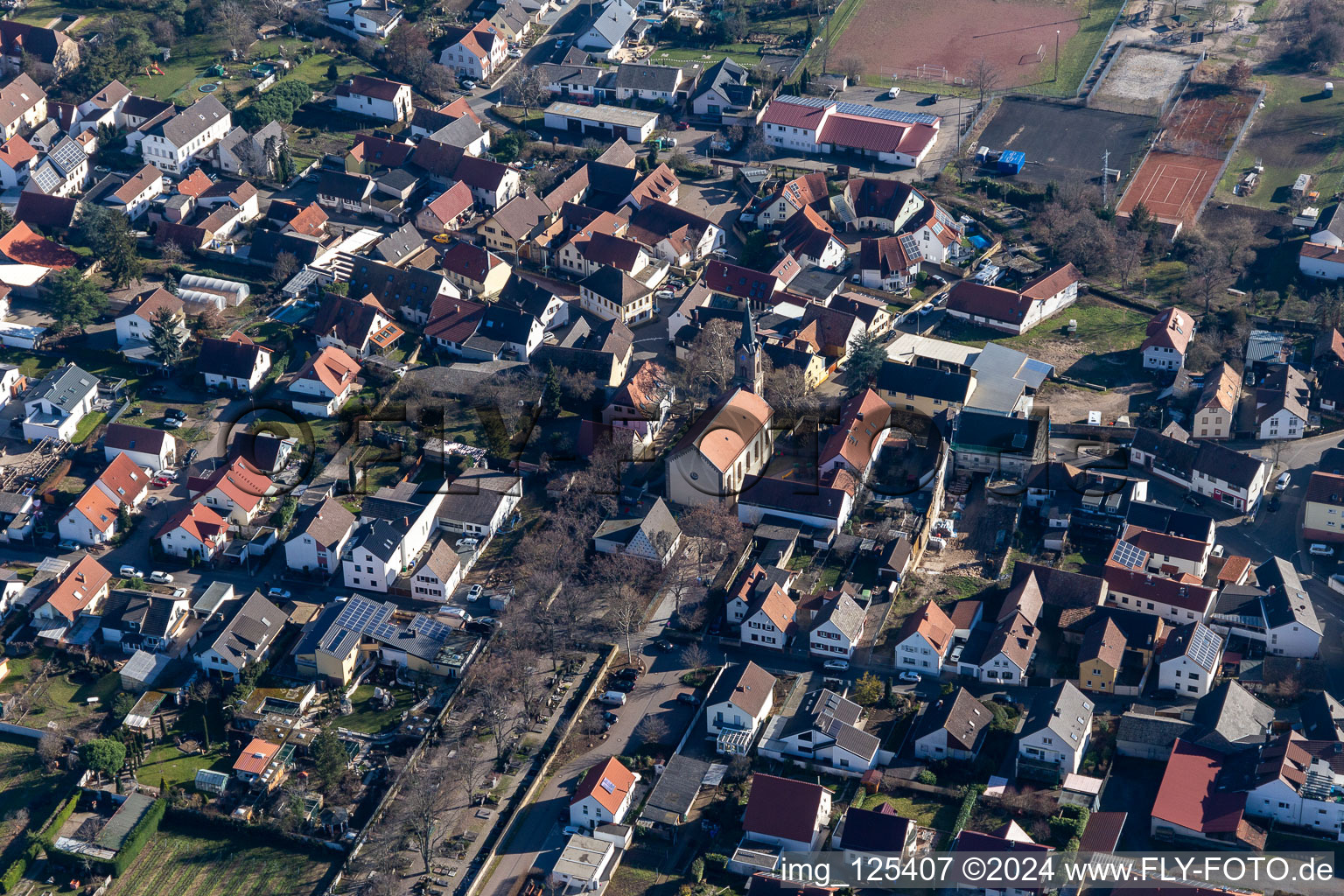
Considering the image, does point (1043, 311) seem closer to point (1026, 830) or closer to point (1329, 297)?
point (1329, 297)

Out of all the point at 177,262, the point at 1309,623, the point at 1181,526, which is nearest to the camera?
the point at 1309,623

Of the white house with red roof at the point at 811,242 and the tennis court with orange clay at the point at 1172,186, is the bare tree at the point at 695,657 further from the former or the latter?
the tennis court with orange clay at the point at 1172,186

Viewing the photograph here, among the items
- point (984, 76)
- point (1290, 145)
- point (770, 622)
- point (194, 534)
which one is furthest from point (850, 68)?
point (194, 534)

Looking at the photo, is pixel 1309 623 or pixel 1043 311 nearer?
pixel 1309 623

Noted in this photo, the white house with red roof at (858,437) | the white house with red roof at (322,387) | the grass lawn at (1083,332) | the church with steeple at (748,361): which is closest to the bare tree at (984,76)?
the grass lawn at (1083,332)

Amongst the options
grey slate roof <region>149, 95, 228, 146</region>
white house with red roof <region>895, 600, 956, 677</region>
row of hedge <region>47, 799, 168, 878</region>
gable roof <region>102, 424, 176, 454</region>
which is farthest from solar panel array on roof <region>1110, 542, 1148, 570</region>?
grey slate roof <region>149, 95, 228, 146</region>

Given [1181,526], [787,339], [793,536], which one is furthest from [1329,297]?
[793,536]

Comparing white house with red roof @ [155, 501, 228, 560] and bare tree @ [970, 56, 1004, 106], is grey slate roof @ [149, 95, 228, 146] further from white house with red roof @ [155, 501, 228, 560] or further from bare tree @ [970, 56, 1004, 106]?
bare tree @ [970, 56, 1004, 106]
